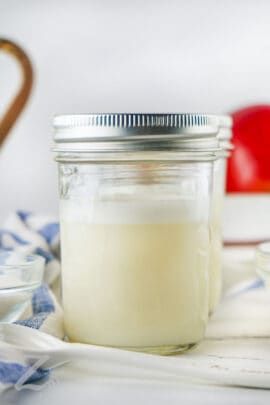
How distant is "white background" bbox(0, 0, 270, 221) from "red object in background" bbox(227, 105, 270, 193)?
0.10 meters

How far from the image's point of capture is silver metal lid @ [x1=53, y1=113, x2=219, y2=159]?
0.52 meters

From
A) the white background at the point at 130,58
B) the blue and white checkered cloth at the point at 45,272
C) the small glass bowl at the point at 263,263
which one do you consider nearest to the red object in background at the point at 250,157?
the white background at the point at 130,58

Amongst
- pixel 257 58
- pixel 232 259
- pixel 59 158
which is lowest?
pixel 232 259

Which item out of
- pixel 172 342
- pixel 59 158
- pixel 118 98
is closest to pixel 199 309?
pixel 172 342

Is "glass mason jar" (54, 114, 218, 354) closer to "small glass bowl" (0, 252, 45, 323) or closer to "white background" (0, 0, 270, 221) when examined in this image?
"small glass bowl" (0, 252, 45, 323)

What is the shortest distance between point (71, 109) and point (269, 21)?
307mm

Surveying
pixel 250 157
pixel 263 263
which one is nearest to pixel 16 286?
pixel 263 263

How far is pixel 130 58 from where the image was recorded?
1099 mm

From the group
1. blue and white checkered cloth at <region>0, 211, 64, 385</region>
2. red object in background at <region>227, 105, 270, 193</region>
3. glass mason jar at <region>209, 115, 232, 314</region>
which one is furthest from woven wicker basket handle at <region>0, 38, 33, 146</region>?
glass mason jar at <region>209, 115, 232, 314</region>

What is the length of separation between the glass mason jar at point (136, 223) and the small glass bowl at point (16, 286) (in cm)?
3

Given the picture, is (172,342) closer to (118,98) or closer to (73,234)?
(73,234)

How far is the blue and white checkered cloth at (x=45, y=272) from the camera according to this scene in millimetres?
478

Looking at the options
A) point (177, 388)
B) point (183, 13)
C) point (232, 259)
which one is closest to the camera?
point (177, 388)

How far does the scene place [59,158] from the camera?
557mm
